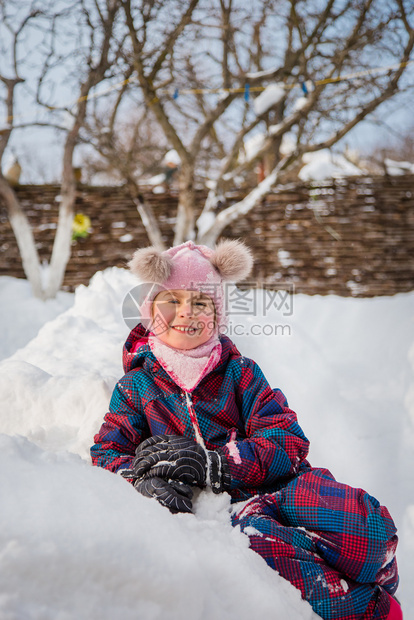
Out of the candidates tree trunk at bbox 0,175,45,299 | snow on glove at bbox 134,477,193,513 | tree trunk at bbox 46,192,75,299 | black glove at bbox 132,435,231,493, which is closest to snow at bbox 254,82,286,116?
tree trunk at bbox 46,192,75,299

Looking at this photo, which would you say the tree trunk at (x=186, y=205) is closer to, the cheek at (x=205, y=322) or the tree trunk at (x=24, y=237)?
the tree trunk at (x=24, y=237)

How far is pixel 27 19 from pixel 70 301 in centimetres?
339

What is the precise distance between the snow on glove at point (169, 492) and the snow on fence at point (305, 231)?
17.2 ft

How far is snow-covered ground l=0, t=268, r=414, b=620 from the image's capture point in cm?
67

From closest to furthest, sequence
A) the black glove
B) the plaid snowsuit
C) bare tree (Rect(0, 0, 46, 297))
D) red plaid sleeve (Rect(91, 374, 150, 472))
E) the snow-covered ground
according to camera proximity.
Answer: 1. the snow-covered ground
2. the plaid snowsuit
3. the black glove
4. red plaid sleeve (Rect(91, 374, 150, 472))
5. bare tree (Rect(0, 0, 46, 297))

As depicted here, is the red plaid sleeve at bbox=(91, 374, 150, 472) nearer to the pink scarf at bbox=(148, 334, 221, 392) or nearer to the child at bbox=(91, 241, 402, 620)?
the child at bbox=(91, 241, 402, 620)

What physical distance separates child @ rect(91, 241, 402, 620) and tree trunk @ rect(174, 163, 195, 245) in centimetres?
381

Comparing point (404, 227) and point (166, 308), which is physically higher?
point (404, 227)

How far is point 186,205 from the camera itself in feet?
17.8

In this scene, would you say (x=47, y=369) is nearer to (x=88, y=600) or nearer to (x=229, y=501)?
(x=229, y=501)

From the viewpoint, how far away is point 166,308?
1.56 meters

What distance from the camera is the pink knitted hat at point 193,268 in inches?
61.5

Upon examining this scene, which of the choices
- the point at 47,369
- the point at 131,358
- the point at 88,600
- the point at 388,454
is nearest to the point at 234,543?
the point at 88,600

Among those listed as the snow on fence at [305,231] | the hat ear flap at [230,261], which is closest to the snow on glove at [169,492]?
the hat ear flap at [230,261]
